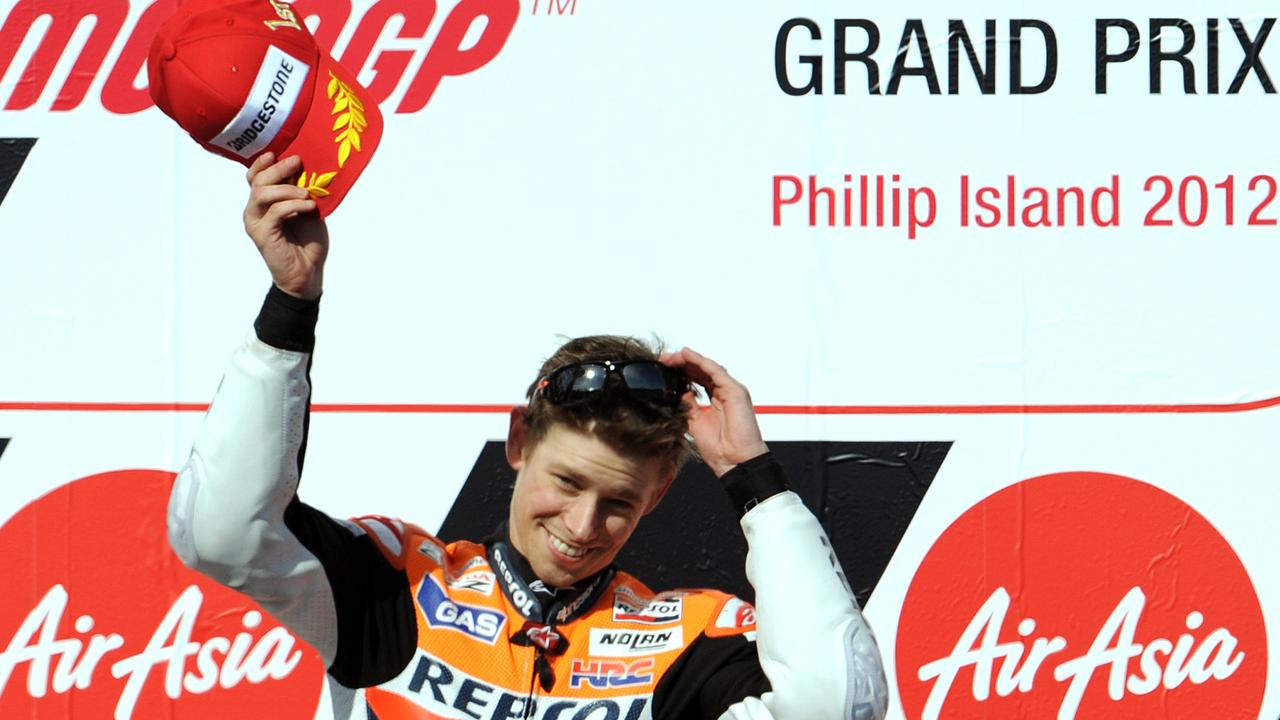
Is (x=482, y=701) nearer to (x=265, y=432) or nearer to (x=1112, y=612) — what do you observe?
(x=265, y=432)

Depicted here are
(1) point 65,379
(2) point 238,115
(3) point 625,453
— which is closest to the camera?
(2) point 238,115

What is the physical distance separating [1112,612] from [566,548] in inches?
39.3

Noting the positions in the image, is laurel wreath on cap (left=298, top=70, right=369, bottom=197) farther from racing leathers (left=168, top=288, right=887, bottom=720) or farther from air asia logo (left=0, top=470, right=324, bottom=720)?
air asia logo (left=0, top=470, right=324, bottom=720)

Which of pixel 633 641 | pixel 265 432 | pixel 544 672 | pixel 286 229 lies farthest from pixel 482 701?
pixel 286 229

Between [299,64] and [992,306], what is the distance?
112 centimetres

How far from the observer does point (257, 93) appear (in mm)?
1409

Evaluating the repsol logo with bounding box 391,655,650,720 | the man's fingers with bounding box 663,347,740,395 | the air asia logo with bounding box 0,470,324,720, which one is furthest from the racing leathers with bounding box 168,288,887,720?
the air asia logo with bounding box 0,470,324,720

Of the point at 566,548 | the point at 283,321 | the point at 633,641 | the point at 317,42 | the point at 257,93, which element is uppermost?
the point at 317,42

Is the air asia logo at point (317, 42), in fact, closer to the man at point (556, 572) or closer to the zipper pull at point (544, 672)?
the man at point (556, 572)

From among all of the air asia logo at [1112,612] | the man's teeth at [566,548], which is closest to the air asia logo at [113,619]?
the man's teeth at [566,548]

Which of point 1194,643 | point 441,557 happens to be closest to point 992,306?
point 1194,643

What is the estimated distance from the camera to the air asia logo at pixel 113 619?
209 centimetres

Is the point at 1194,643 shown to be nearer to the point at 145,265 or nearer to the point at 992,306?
the point at 992,306

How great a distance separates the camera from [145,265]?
6.89 feet
